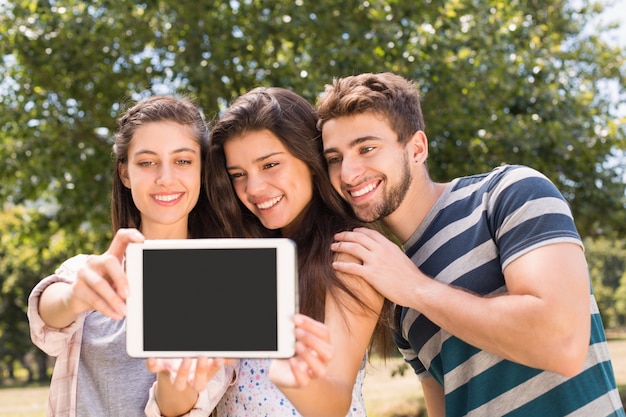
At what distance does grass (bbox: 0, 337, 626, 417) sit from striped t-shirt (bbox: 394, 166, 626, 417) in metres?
7.91

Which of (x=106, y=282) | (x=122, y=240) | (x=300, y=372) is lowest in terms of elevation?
(x=300, y=372)

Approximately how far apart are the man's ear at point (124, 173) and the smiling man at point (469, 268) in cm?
85

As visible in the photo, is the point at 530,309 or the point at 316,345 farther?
the point at 530,309

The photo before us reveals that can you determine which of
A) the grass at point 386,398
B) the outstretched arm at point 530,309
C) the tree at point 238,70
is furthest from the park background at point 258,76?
the outstretched arm at point 530,309

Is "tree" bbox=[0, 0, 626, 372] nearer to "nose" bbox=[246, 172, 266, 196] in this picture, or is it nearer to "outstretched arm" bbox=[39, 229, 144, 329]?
"nose" bbox=[246, 172, 266, 196]

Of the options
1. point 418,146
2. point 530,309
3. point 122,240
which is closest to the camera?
point 122,240

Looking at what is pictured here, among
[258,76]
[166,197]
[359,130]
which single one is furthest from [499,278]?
[258,76]

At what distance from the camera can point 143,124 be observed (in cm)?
293

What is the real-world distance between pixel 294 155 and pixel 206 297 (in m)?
1.09

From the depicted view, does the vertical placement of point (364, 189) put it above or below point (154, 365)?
above

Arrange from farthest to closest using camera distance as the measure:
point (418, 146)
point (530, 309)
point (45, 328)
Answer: point (418, 146) → point (45, 328) → point (530, 309)

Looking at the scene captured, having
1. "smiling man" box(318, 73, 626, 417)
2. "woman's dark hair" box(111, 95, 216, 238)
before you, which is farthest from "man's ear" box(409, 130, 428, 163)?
"woman's dark hair" box(111, 95, 216, 238)

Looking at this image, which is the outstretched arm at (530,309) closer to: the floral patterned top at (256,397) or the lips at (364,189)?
the lips at (364,189)

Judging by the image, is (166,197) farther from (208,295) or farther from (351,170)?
(208,295)
